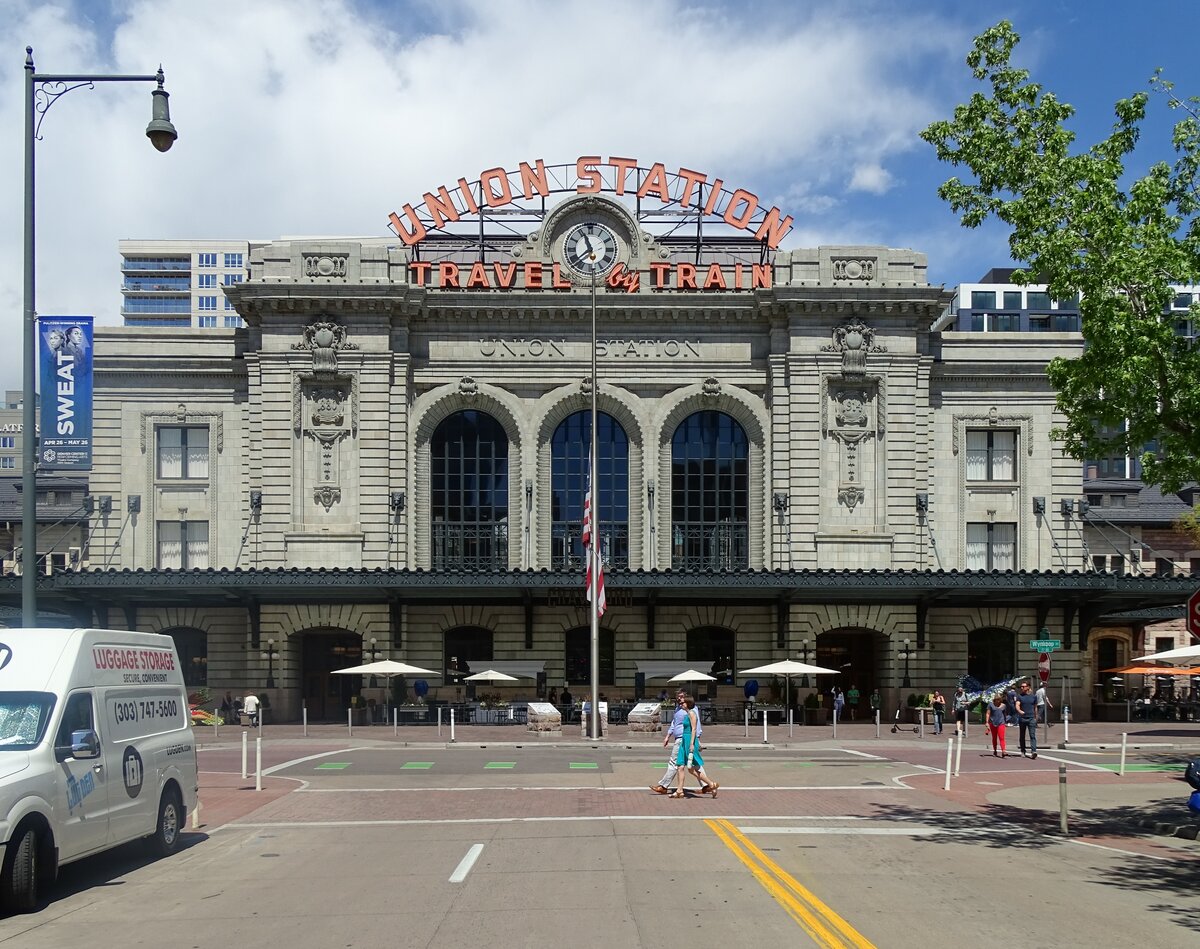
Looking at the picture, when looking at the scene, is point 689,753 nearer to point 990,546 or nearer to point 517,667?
point 517,667

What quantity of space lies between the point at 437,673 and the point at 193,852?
1332 inches

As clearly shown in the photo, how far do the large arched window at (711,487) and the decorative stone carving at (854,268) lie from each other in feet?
25.3

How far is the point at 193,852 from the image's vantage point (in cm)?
1816

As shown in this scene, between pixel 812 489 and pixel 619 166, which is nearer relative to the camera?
pixel 812 489

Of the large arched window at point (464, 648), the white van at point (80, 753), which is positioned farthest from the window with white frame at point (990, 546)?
the white van at point (80, 753)

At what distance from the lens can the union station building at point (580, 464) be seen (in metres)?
52.7

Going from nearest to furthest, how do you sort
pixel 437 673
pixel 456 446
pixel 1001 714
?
pixel 1001 714
pixel 437 673
pixel 456 446

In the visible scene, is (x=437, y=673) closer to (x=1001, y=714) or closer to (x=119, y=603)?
(x=119, y=603)

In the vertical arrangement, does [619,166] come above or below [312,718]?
above

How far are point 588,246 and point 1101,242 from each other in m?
37.3

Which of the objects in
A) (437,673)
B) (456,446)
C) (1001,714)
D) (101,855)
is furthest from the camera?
(456,446)

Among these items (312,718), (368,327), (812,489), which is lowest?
(312,718)

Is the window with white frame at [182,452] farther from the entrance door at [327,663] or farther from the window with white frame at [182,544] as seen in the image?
the entrance door at [327,663]

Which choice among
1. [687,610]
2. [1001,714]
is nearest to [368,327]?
[687,610]
